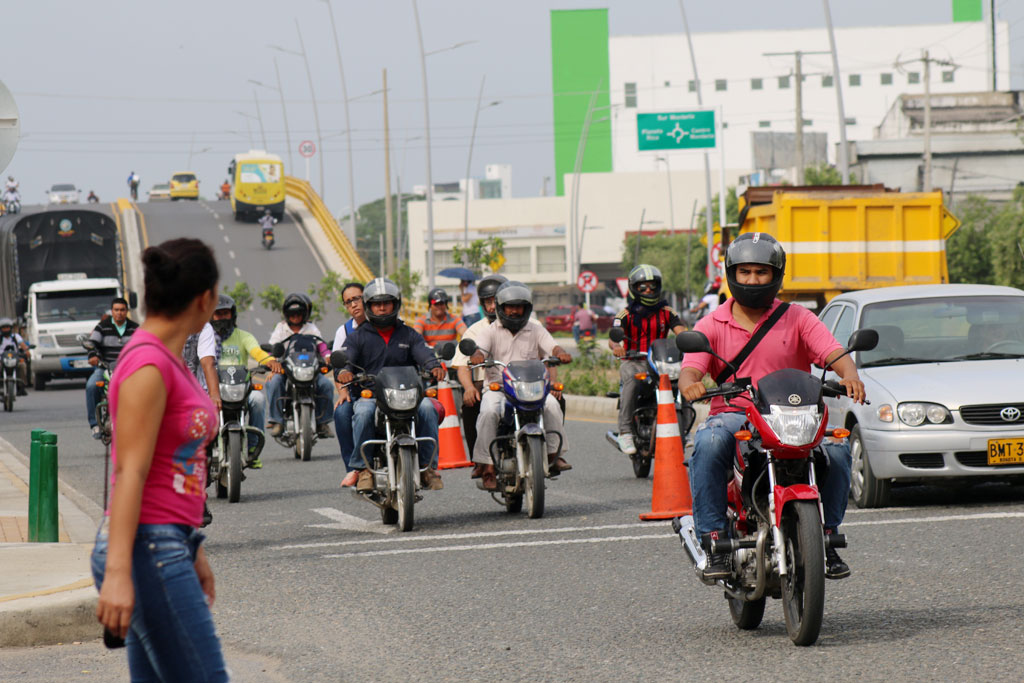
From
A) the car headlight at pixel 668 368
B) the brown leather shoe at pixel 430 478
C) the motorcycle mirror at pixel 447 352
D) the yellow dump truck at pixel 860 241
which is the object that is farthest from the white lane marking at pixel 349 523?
the yellow dump truck at pixel 860 241

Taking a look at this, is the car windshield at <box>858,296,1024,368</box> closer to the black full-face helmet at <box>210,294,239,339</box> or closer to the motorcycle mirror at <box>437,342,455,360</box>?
the motorcycle mirror at <box>437,342,455,360</box>

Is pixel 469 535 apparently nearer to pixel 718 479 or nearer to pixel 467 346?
pixel 467 346

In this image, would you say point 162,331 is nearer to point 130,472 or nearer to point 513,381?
→ point 130,472

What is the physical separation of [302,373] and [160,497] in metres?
12.5

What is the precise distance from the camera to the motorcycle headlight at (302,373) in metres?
16.3

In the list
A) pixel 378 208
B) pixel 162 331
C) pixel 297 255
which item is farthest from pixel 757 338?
pixel 378 208

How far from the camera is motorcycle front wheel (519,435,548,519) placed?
1113 centimetres

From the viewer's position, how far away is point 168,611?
3.79 m

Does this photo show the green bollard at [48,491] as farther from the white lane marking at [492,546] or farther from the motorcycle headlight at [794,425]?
the motorcycle headlight at [794,425]

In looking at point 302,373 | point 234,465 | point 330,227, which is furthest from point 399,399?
point 330,227

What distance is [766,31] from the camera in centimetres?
12081

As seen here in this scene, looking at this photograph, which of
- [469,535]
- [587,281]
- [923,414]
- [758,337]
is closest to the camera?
[758,337]

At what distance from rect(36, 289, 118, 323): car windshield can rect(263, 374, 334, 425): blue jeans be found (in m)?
21.1

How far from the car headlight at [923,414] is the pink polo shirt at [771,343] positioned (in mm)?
3933
